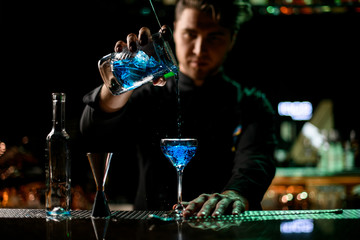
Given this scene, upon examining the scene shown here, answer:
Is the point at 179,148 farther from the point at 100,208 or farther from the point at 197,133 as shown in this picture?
the point at 197,133

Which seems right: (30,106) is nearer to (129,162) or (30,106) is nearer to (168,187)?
(129,162)

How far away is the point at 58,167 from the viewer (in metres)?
1.28

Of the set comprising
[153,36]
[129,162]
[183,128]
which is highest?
[153,36]

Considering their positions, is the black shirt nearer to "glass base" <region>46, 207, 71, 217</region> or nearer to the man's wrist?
the man's wrist

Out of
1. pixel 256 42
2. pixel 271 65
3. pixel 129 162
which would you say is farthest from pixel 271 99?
pixel 129 162

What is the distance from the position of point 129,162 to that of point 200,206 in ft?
11.7

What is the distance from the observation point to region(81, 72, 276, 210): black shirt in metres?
2.12

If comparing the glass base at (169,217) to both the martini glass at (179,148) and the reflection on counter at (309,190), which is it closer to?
the martini glass at (179,148)

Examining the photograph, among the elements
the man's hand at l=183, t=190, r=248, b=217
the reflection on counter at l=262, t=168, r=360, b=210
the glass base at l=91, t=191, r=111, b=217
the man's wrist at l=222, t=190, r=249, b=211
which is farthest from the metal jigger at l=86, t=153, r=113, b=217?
the reflection on counter at l=262, t=168, r=360, b=210

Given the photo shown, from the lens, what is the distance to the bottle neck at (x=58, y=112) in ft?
4.16

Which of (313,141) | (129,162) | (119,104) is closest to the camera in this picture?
(119,104)

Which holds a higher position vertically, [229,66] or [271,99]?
[229,66]

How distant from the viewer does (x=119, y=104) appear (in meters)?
1.79

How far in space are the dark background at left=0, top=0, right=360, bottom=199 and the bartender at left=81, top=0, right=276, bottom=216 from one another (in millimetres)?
2192
